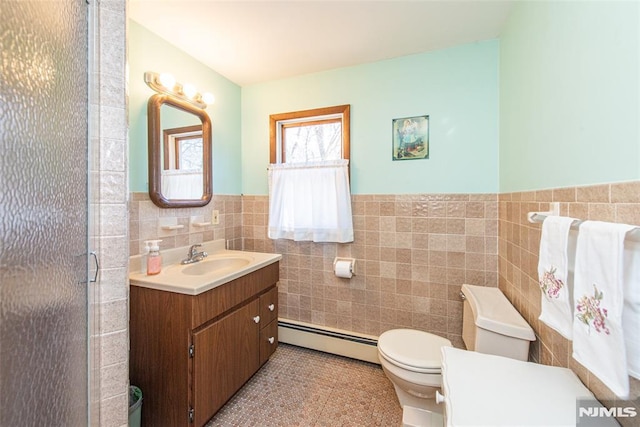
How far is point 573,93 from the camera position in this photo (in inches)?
34.8

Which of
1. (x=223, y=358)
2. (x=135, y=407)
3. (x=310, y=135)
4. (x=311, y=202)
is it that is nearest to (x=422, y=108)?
(x=310, y=135)

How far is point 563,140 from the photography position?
3.11ft

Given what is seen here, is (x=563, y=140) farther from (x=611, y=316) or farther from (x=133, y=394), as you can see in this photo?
(x=133, y=394)

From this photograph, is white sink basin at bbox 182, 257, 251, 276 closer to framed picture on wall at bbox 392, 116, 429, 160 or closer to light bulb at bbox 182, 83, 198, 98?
light bulb at bbox 182, 83, 198, 98

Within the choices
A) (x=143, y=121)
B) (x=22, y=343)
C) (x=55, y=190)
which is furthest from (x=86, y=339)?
(x=143, y=121)

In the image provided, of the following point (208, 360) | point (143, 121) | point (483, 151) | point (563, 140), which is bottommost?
point (208, 360)

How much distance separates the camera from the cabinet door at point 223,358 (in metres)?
1.26

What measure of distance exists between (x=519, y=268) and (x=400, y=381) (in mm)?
864

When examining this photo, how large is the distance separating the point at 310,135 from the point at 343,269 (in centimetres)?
115

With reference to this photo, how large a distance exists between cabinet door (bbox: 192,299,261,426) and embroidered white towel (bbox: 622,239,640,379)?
150 cm

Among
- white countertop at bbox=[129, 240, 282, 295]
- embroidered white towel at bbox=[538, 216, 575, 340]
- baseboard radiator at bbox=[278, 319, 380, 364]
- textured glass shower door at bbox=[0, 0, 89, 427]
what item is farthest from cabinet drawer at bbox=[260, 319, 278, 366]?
embroidered white towel at bbox=[538, 216, 575, 340]

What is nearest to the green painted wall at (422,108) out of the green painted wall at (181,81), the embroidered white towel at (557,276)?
the green painted wall at (181,81)

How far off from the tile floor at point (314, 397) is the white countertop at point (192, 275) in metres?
0.80

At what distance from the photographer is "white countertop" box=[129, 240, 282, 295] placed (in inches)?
48.7
